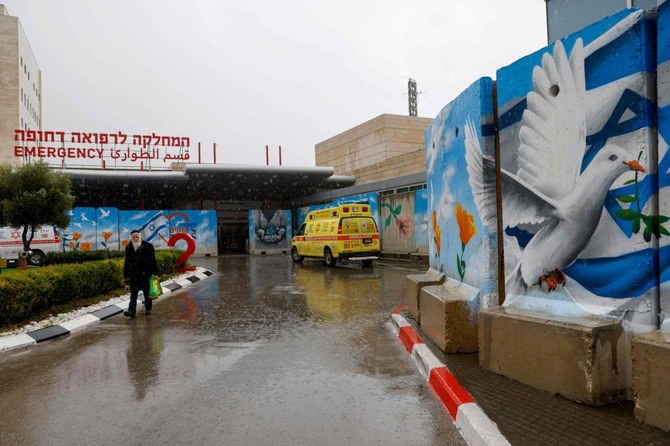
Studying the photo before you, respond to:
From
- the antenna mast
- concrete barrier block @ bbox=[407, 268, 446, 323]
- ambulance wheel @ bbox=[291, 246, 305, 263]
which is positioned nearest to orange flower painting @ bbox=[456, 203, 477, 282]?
concrete barrier block @ bbox=[407, 268, 446, 323]

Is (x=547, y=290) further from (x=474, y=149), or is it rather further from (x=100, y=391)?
(x=100, y=391)

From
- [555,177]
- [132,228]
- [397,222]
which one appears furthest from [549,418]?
[132,228]

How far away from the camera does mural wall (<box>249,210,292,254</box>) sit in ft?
106

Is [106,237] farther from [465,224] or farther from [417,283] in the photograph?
[465,224]

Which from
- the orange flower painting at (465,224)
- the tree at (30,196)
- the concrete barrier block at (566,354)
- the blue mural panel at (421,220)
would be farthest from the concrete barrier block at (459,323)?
the blue mural panel at (421,220)

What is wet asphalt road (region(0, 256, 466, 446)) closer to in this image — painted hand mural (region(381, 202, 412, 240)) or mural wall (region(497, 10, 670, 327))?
mural wall (region(497, 10, 670, 327))

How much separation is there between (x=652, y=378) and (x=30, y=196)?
1606 cm

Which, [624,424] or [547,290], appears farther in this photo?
[547,290]

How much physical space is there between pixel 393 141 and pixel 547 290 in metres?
34.0

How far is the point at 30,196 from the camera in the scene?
14156 millimetres

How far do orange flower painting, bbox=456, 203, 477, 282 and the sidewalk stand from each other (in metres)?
1.85

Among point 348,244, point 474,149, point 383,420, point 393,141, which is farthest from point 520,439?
point 393,141

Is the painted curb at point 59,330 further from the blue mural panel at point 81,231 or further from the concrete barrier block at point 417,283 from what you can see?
the blue mural panel at point 81,231

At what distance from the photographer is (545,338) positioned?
158 inches
